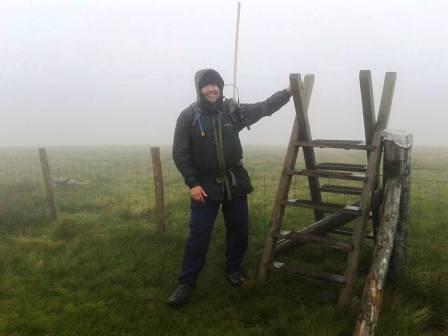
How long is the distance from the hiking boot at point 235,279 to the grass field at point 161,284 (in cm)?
11

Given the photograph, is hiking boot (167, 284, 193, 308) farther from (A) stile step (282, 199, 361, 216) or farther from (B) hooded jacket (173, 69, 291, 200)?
(A) stile step (282, 199, 361, 216)

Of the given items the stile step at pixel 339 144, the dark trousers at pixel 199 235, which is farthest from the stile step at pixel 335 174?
the dark trousers at pixel 199 235

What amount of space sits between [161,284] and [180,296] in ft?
2.49

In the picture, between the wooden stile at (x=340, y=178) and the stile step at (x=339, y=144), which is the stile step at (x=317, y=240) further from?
the stile step at (x=339, y=144)

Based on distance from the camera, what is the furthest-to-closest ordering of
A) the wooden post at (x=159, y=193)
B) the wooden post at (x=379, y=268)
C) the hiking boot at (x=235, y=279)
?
the wooden post at (x=159, y=193) < the hiking boot at (x=235, y=279) < the wooden post at (x=379, y=268)

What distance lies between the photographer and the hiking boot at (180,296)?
5470 mm

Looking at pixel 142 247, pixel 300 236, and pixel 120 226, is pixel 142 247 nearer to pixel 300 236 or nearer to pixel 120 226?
pixel 120 226

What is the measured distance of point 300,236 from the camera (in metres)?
5.93

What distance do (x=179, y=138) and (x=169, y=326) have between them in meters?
2.30

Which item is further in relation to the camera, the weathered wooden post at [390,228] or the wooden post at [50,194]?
the wooden post at [50,194]

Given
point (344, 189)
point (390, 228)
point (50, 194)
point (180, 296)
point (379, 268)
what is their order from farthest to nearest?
1. point (50, 194)
2. point (344, 189)
3. point (180, 296)
4. point (390, 228)
5. point (379, 268)

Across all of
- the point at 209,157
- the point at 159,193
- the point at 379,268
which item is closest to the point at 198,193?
the point at 209,157

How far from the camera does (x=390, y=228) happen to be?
488 centimetres

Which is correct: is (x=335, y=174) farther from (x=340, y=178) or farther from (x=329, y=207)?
(x=329, y=207)
